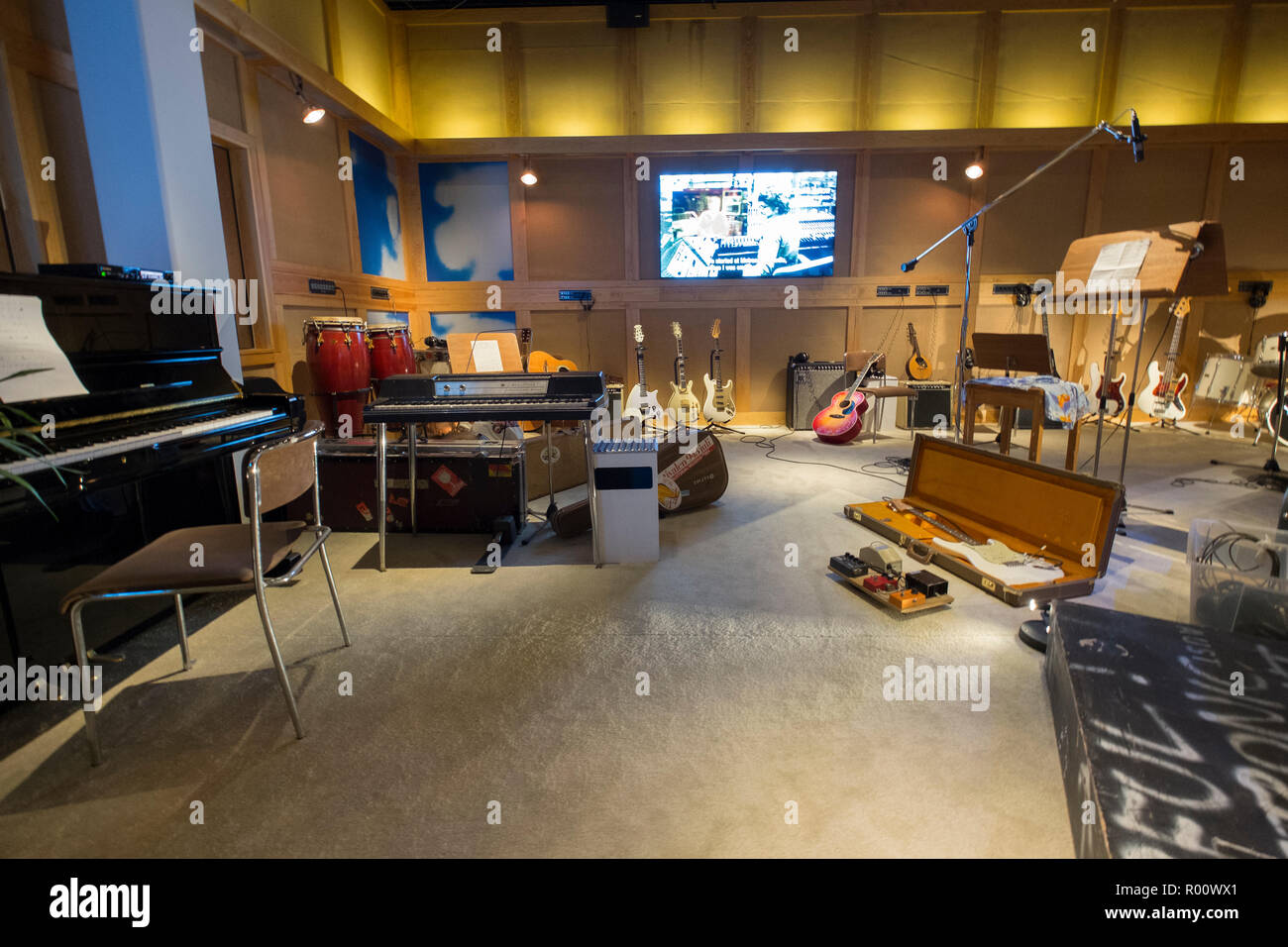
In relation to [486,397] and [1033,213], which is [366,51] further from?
[1033,213]

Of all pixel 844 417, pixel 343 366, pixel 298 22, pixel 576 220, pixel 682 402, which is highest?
pixel 298 22

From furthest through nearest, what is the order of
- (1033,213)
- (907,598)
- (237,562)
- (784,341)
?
(784,341) < (1033,213) < (907,598) < (237,562)

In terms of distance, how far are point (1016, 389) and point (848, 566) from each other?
5.95ft

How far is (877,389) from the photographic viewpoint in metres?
5.54

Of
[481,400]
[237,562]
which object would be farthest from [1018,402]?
[237,562]

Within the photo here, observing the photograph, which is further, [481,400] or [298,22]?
[298,22]

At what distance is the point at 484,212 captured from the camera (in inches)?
250

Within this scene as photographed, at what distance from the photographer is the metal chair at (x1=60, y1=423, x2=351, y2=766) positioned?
5.24ft

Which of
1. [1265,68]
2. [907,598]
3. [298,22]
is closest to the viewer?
[907,598]

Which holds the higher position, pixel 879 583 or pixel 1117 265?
pixel 1117 265

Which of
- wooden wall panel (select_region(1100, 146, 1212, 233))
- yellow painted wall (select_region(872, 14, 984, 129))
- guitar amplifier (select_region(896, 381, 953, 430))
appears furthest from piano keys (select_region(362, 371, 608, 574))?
wooden wall panel (select_region(1100, 146, 1212, 233))

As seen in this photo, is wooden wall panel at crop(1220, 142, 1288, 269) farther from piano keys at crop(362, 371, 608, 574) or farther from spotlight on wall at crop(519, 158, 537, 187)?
piano keys at crop(362, 371, 608, 574)

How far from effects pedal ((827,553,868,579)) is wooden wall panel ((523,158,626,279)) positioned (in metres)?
4.58
